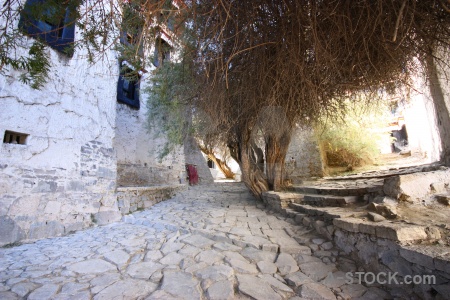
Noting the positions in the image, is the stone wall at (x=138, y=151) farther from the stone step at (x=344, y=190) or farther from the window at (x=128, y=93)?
the stone step at (x=344, y=190)

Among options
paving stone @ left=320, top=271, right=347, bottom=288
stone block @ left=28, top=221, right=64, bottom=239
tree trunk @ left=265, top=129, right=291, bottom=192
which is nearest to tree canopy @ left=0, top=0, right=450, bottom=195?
tree trunk @ left=265, top=129, right=291, bottom=192

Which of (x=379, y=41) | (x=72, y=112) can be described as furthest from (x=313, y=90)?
(x=72, y=112)

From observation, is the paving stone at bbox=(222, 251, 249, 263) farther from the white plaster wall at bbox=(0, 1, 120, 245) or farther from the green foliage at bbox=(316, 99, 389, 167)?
the green foliage at bbox=(316, 99, 389, 167)

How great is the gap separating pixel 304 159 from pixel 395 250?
6.27m

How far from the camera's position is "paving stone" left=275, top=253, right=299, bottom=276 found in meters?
2.32

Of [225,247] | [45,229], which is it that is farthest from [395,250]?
[45,229]

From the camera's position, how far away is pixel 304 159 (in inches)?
315

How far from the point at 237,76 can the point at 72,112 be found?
12.6ft

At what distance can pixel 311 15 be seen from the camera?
6.46 feet

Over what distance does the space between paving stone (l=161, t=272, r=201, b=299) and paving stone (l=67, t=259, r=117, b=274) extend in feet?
2.47

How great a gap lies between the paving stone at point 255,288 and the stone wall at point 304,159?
5767mm

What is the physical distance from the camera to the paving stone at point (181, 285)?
1931mm

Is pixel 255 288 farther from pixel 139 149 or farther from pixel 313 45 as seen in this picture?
pixel 139 149

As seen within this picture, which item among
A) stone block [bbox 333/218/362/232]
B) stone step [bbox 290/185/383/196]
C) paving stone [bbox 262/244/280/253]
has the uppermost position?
stone step [bbox 290/185/383/196]
